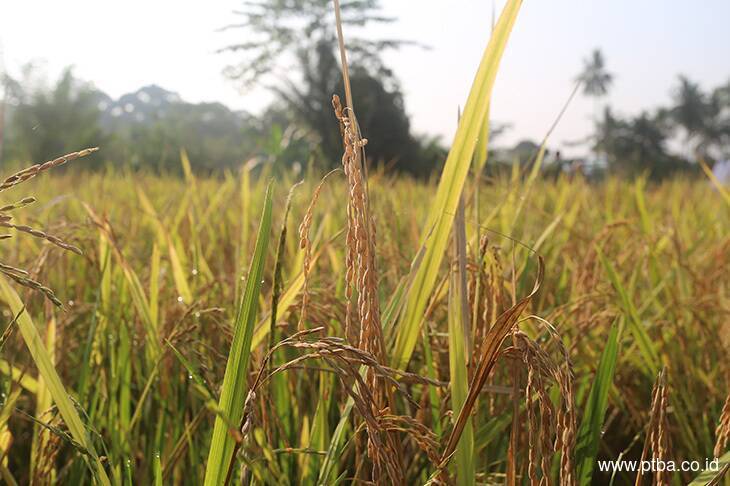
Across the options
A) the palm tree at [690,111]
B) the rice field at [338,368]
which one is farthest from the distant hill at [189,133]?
the palm tree at [690,111]

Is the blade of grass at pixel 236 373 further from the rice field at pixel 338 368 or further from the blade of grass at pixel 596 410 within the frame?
the blade of grass at pixel 596 410

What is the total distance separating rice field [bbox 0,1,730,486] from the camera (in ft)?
1.57

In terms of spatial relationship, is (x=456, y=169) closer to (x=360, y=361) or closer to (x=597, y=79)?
(x=360, y=361)

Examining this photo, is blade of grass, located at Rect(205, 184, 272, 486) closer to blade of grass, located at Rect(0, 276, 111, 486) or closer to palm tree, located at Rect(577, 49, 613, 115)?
blade of grass, located at Rect(0, 276, 111, 486)

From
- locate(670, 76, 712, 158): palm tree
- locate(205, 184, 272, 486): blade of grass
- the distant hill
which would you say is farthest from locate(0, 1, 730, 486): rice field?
locate(670, 76, 712, 158): palm tree

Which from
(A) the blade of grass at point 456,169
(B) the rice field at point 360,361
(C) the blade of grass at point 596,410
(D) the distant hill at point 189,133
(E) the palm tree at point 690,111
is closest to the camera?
(B) the rice field at point 360,361

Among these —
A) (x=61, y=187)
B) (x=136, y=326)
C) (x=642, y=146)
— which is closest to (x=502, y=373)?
(x=136, y=326)

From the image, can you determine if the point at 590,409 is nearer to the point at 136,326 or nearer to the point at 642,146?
the point at 136,326

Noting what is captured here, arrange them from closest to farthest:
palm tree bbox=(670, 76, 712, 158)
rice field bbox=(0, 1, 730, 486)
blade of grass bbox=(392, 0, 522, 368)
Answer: rice field bbox=(0, 1, 730, 486) < blade of grass bbox=(392, 0, 522, 368) < palm tree bbox=(670, 76, 712, 158)

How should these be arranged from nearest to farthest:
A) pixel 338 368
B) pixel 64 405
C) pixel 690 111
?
pixel 338 368, pixel 64 405, pixel 690 111

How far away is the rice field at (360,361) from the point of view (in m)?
0.48

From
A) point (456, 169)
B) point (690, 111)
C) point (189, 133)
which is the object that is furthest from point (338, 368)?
point (690, 111)

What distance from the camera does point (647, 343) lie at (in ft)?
3.14

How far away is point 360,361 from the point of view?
42cm
